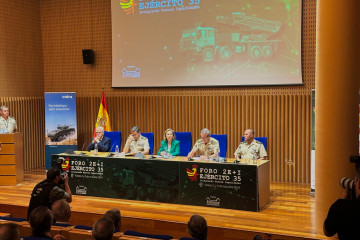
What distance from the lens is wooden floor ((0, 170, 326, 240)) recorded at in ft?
16.8

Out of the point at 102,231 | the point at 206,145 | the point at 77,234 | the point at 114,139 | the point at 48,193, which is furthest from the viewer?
the point at 114,139

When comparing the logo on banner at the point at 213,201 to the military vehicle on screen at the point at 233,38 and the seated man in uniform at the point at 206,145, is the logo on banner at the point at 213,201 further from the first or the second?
the military vehicle on screen at the point at 233,38

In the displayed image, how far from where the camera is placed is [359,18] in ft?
15.7

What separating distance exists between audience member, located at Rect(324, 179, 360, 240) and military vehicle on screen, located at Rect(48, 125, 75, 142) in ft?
23.2

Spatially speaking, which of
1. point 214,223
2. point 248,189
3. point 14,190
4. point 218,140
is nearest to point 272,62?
point 218,140

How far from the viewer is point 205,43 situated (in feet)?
28.5

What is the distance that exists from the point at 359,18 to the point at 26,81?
7.46 metres

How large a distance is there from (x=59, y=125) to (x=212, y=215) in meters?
4.80

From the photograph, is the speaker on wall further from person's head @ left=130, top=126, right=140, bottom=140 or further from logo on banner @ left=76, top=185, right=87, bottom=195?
logo on banner @ left=76, top=185, right=87, bottom=195

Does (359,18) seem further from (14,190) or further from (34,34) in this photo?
(34,34)

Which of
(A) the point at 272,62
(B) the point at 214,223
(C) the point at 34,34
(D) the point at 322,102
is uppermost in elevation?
(C) the point at 34,34

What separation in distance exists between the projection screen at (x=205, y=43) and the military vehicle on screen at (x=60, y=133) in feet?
4.71

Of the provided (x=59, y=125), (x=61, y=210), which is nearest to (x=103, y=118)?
(x=59, y=125)

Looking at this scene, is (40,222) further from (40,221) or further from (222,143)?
(222,143)
